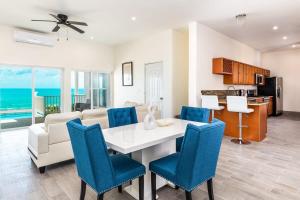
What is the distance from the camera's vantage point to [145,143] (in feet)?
5.74

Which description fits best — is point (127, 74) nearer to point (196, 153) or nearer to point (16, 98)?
point (16, 98)

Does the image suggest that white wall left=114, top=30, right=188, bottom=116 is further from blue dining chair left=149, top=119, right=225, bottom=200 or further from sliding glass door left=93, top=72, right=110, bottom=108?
blue dining chair left=149, top=119, right=225, bottom=200

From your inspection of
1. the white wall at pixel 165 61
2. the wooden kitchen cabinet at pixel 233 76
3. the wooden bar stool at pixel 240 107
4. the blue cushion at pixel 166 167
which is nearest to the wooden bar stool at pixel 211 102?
the wooden bar stool at pixel 240 107

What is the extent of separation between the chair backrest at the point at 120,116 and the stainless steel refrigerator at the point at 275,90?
23.7 feet

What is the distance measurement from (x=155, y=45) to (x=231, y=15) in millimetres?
2370

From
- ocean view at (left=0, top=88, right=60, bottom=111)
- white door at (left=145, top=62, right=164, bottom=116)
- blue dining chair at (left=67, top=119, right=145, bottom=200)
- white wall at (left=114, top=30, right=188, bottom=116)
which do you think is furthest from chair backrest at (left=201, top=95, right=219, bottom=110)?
ocean view at (left=0, top=88, right=60, bottom=111)

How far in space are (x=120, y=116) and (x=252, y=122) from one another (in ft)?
10.5

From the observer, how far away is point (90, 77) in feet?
23.7

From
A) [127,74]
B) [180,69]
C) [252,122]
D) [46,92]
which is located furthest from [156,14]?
[46,92]

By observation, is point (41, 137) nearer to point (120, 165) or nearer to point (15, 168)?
point (15, 168)

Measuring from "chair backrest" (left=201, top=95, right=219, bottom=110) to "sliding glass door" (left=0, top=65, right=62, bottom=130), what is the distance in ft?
16.0

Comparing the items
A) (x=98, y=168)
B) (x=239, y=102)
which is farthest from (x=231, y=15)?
(x=98, y=168)

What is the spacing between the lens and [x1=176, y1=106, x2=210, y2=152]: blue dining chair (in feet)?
8.73

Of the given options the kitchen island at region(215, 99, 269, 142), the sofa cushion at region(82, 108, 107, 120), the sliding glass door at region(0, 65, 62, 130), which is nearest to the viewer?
the sofa cushion at region(82, 108, 107, 120)
